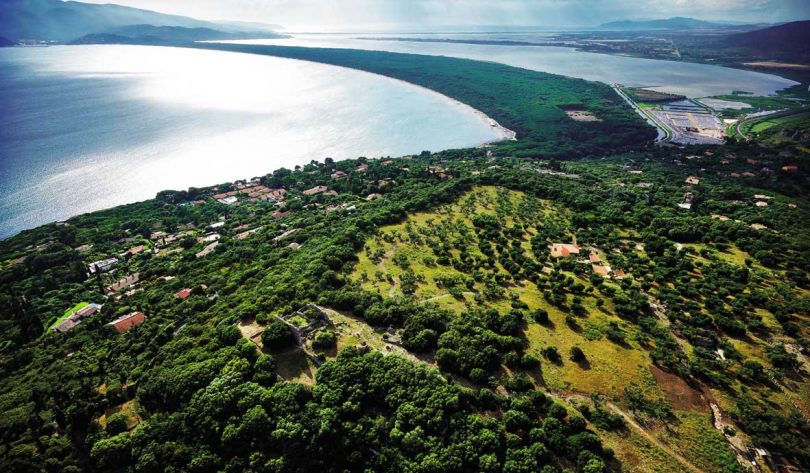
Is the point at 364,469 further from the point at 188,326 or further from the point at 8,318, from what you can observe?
the point at 8,318

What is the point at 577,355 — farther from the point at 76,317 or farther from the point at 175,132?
the point at 175,132

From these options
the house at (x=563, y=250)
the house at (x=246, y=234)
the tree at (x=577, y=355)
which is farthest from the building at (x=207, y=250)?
the tree at (x=577, y=355)

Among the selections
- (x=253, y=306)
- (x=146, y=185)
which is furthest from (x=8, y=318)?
(x=146, y=185)

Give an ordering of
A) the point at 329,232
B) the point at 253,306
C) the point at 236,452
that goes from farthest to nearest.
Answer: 1. the point at 329,232
2. the point at 253,306
3. the point at 236,452

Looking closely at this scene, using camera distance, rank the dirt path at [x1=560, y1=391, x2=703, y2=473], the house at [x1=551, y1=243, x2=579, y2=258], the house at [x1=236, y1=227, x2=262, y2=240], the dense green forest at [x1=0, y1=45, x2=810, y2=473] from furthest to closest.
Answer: the house at [x1=236, y1=227, x2=262, y2=240] < the house at [x1=551, y1=243, x2=579, y2=258] < the dense green forest at [x1=0, y1=45, x2=810, y2=473] < the dirt path at [x1=560, y1=391, x2=703, y2=473]

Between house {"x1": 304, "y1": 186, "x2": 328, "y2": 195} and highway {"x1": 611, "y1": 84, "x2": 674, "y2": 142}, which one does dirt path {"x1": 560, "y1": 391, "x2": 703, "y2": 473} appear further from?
highway {"x1": 611, "y1": 84, "x2": 674, "y2": 142}

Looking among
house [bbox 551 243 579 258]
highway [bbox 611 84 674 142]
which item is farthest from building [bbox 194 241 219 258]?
highway [bbox 611 84 674 142]
